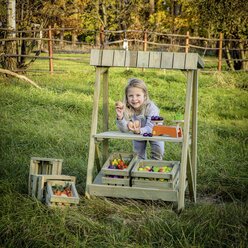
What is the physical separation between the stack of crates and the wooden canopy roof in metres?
1.12

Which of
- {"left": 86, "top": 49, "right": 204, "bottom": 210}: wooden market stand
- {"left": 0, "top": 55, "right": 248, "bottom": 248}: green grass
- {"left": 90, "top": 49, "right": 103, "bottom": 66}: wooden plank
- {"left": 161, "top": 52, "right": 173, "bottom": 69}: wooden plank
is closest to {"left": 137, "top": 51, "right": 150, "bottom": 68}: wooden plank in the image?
{"left": 86, "top": 49, "right": 204, "bottom": 210}: wooden market stand

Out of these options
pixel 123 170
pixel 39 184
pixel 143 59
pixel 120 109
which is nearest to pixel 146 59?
pixel 143 59

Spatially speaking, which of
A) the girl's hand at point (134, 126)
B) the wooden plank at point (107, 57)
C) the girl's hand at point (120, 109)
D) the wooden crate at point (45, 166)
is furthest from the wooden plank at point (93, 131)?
the wooden crate at point (45, 166)

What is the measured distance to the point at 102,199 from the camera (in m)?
4.70

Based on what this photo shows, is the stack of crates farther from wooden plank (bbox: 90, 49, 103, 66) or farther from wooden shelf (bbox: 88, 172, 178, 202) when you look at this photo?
wooden plank (bbox: 90, 49, 103, 66)

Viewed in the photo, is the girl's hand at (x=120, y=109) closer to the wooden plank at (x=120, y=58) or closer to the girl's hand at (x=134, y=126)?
the girl's hand at (x=134, y=126)

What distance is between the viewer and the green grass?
3.77m

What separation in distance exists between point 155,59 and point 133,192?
119cm

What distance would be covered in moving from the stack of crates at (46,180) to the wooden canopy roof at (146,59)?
1116mm

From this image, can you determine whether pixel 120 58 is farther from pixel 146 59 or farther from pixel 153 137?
pixel 153 137

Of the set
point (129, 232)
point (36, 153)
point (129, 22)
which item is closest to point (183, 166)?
point (129, 232)

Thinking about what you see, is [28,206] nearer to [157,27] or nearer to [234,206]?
[234,206]

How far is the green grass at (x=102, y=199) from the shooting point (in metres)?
3.77

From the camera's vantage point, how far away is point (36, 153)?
6.42 metres
